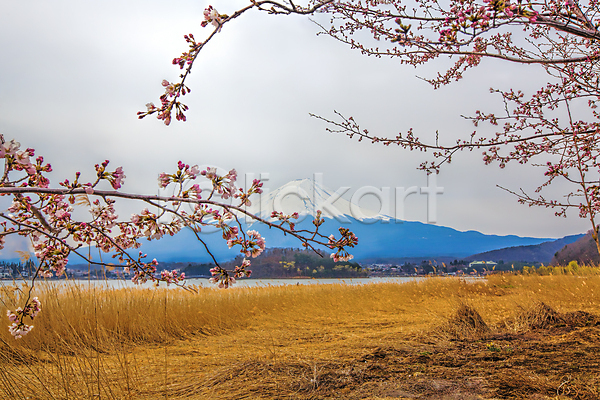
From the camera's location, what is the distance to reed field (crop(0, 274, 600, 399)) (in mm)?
2576

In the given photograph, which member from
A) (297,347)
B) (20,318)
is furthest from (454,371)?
(20,318)

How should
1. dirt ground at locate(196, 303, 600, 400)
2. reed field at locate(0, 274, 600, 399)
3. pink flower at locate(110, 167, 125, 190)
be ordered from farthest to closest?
reed field at locate(0, 274, 600, 399)
dirt ground at locate(196, 303, 600, 400)
pink flower at locate(110, 167, 125, 190)

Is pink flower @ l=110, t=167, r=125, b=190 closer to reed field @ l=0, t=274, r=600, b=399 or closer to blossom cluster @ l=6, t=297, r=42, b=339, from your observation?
reed field @ l=0, t=274, r=600, b=399

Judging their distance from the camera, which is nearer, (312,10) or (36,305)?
(312,10)

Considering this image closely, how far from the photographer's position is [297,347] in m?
4.36

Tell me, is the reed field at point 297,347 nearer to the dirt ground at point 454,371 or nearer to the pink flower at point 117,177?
the dirt ground at point 454,371

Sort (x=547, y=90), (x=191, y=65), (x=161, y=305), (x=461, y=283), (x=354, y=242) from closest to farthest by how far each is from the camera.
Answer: (x=354, y=242) → (x=191, y=65) → (x=547, y=90) → (x=161, y=305) → (x=461, y=283)

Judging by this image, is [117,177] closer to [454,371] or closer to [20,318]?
[20,318]

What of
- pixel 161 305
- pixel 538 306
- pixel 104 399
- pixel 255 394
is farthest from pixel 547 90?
pixel 161 305

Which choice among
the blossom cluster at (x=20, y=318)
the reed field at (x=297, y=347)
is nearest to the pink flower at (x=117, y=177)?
the reed field at (x=297, y=347)

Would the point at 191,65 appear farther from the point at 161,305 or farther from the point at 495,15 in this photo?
the point at 161,305

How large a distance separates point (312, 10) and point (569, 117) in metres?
3.80

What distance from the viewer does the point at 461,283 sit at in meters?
10.1

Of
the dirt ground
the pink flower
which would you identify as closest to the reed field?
the dirt ground
